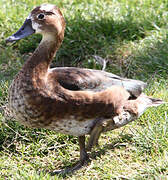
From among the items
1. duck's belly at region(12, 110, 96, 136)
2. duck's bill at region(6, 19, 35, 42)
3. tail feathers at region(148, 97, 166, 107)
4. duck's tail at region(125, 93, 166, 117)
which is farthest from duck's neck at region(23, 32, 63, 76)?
tail feathers at region(148, 97, 166, 107)

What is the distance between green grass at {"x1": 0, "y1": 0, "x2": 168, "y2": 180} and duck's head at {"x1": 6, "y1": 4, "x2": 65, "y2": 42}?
932 mm

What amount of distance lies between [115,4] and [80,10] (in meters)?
0.60

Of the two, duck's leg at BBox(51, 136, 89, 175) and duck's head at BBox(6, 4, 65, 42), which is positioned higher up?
duck's head at BBox(6, 4, 65, 42)

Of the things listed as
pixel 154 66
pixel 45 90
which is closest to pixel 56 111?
pixel 45 90

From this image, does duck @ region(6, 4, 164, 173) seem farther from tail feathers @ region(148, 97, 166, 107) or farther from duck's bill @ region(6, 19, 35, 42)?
tail feathers @ region(148, 97, 166, 107)

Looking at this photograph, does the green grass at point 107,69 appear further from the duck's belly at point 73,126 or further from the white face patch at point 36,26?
the white face patch at point 36,26

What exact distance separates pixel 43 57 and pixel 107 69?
1724mm

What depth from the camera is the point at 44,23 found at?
331 centimetres

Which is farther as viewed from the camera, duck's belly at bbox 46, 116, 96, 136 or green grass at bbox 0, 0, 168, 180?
green grass at bbox 0, 0, 168, 180

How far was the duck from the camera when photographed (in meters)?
3.17

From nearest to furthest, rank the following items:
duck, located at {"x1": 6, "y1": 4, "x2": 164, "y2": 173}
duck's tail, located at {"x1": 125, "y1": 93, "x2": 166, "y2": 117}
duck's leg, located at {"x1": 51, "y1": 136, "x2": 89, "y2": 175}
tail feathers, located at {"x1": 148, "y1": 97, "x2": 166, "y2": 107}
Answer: duck, located at {"x1": 6, "y1": 4, "x2": 164, "y2": 173} < duck's leg, located at {"x1": 51, "y1": 136, "x2": 89, "y2": 175} < duck's tail, located at {"x1": 125, "y1": 93, "x2": 166, "y2": 117} < tail feathers, located at {"x1": 148, "y1": 97, "x2": 166, "y2": 107}

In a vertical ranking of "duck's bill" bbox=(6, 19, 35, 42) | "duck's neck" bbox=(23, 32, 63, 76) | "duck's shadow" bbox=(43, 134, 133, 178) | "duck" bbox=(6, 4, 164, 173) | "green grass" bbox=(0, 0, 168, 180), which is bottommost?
"duck's shadow" bbox=(43, 134, 133, 178)

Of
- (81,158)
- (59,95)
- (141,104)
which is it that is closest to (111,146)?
(81,158)

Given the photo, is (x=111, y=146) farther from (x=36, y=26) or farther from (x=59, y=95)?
(x=36, y=26)
